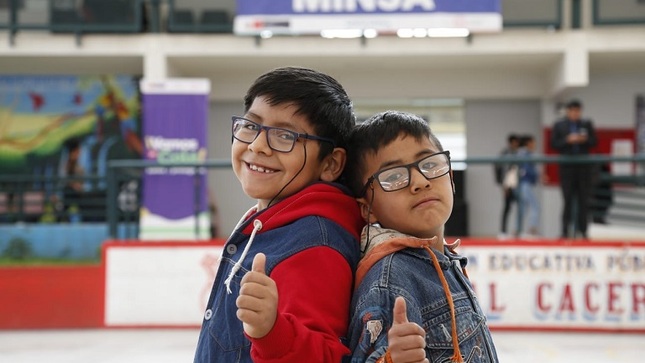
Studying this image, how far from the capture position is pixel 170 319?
8.66m

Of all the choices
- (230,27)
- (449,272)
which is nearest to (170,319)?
(230,27)

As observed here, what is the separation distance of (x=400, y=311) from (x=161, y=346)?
635 centimetres

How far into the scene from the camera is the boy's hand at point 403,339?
157cm

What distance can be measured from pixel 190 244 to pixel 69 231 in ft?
12.8

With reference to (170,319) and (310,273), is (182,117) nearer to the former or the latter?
(170,319)

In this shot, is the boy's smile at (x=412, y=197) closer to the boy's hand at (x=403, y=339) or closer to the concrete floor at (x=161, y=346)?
the boy's hand at (x=403, y=339)

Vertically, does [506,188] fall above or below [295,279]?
below

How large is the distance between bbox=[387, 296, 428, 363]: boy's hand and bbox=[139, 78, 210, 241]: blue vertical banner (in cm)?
785

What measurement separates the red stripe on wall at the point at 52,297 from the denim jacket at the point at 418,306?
24.1ft

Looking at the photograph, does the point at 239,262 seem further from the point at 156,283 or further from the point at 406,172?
the point at 156,283

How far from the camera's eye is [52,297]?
8922mm

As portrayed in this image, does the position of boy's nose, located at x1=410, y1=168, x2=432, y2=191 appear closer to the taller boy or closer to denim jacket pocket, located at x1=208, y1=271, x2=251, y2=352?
the taller boy


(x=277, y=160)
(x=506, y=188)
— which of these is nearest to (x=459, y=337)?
(x=277, y=160)

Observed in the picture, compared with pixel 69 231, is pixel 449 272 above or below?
above
